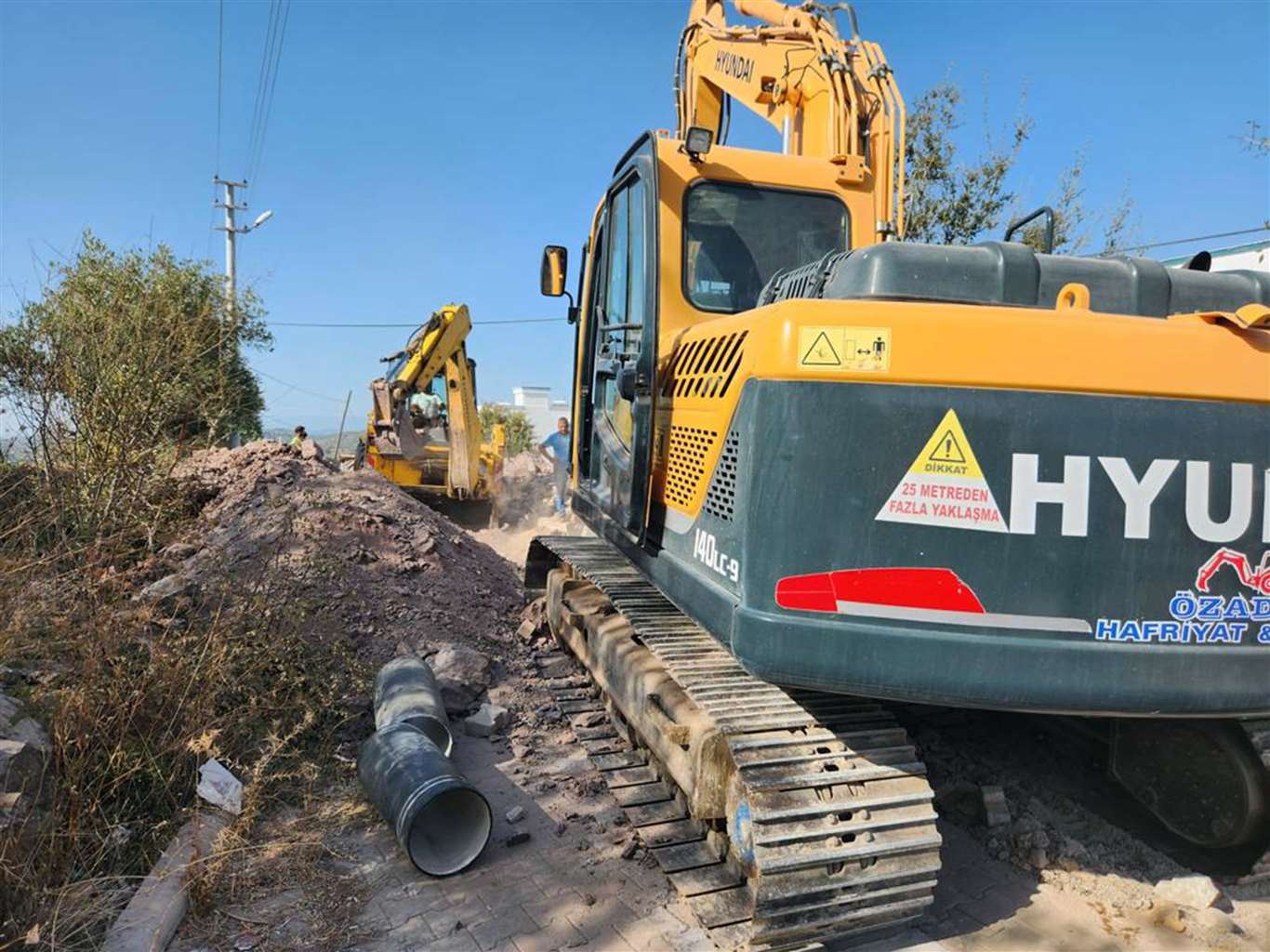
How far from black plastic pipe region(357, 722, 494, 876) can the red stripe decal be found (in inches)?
69.4

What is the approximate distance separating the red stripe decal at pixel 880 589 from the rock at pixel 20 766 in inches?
109

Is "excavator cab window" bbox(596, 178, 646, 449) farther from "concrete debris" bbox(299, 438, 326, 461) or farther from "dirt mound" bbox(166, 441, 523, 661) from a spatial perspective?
"concrete debris" bbox(299, 438, 326, 461)

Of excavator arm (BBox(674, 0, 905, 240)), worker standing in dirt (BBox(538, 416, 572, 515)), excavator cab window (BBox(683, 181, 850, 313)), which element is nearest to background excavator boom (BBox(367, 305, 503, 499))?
worker standing in dirt (BBox(538, 416, 572, 515))

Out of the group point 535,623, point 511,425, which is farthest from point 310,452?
point 511,425

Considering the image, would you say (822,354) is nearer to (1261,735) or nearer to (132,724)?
(1261,735)

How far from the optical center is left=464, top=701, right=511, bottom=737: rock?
4.67m

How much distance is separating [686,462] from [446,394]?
29.3ft

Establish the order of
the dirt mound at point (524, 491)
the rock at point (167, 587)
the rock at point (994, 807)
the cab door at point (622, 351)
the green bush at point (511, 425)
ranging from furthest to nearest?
the green bush at point (511, 425) → the dirt mound at point (524, 491) → the rock at point (167, 587) → the cab door at point (622, 351) → the rock at point (994, 807)

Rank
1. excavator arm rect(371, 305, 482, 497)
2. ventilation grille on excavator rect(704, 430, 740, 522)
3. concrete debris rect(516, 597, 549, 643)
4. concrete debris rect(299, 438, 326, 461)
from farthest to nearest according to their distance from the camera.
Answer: excavator arm rect(371, 305, 482, 497)
concrete debris rect(299, 438, 326, 461)
concrete debris rect(516, 597, 549, 643)
ventilation grille on excavator rect(704, 430, 740, 522)

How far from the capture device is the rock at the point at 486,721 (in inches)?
184

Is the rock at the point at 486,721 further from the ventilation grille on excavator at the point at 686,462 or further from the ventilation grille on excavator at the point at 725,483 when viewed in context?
the ventilation grille on excavator at the point at 725,483

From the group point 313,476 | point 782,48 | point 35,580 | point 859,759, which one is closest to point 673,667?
point 859,759

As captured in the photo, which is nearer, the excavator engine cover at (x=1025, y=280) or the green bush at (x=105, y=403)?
the excavator engine cover at (x=1025, y=280)

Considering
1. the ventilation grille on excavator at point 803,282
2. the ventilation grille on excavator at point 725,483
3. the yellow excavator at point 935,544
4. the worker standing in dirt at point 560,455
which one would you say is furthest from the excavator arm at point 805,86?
the worker standing in dirt at point 560,455
